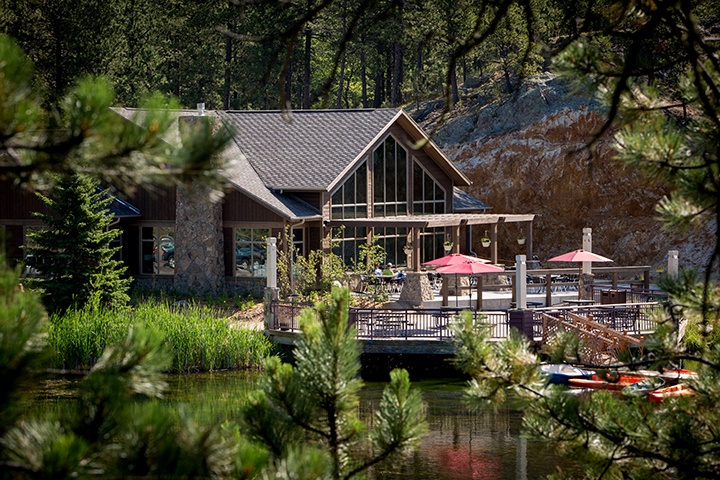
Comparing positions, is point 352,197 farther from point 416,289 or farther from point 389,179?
point 416,289

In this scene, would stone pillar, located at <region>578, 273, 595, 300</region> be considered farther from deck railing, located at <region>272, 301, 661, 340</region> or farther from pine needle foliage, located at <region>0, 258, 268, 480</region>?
pine needle foliage, located at <region>0, 258, 268, 480</region>

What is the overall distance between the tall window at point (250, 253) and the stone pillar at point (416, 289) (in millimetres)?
4730

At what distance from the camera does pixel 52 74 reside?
30.2 metres

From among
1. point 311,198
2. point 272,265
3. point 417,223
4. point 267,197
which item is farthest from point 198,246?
point 417,223

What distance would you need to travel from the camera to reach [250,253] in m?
24.2

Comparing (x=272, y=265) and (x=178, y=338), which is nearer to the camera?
(x=178, y=338)

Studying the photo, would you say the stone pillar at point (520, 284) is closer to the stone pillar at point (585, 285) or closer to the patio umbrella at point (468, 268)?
the patio umbrella at point (468, 268)

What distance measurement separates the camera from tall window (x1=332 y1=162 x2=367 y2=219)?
1019 inches

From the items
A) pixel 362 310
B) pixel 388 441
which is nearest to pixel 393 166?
pixel 362 310

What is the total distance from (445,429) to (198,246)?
38.4ft

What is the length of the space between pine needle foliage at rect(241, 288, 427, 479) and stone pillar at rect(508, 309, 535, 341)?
1371 cm

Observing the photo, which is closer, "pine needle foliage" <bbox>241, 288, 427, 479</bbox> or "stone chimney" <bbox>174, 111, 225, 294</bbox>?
"pine needle foliage" <bbox>241, 288, 427, 479</bbox>

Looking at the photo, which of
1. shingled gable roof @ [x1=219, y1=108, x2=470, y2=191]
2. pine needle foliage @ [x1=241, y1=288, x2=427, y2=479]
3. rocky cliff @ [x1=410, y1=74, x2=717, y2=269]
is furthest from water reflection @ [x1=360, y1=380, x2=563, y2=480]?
rocky cliff @ [x1=410, y1=74, x2=717, y2=269]

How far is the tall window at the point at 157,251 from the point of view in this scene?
24.8 meters
